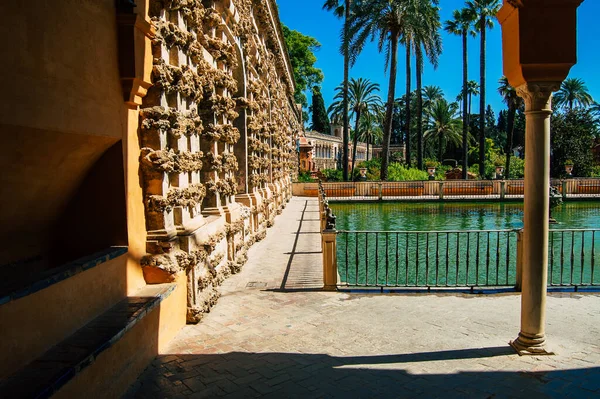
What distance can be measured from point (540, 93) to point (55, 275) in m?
5.34

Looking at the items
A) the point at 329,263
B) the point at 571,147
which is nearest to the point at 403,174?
the point at 571,147

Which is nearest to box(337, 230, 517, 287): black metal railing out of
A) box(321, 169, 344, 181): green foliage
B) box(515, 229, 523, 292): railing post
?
box(515, 229, 523, 292): railing post

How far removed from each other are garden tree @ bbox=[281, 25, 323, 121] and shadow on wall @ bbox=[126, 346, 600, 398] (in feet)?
131

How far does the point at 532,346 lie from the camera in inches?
199

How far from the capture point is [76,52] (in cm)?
392

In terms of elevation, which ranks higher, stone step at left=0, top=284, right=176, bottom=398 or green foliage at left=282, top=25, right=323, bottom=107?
green foliage at left=282, top=25, right=323, bottom=107

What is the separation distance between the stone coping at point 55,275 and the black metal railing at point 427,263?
13.9ft

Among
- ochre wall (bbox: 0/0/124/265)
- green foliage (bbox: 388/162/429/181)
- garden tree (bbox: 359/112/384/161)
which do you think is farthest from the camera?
garden tree (bbox: 359/112/384/161)

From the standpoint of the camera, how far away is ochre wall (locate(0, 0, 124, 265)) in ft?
10.4

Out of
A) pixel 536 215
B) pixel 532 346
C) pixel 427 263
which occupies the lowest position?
pixel 532 346

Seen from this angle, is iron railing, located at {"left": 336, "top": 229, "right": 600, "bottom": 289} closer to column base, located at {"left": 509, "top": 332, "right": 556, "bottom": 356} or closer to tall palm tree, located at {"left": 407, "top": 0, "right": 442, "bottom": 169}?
column base, located at {"left": 509, "top": 332, "right": 556, "bottom": 356}

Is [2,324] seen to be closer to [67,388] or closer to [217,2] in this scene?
[67,388]

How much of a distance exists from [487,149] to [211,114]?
57.2m

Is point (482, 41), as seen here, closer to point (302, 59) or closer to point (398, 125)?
point (302, 59)
